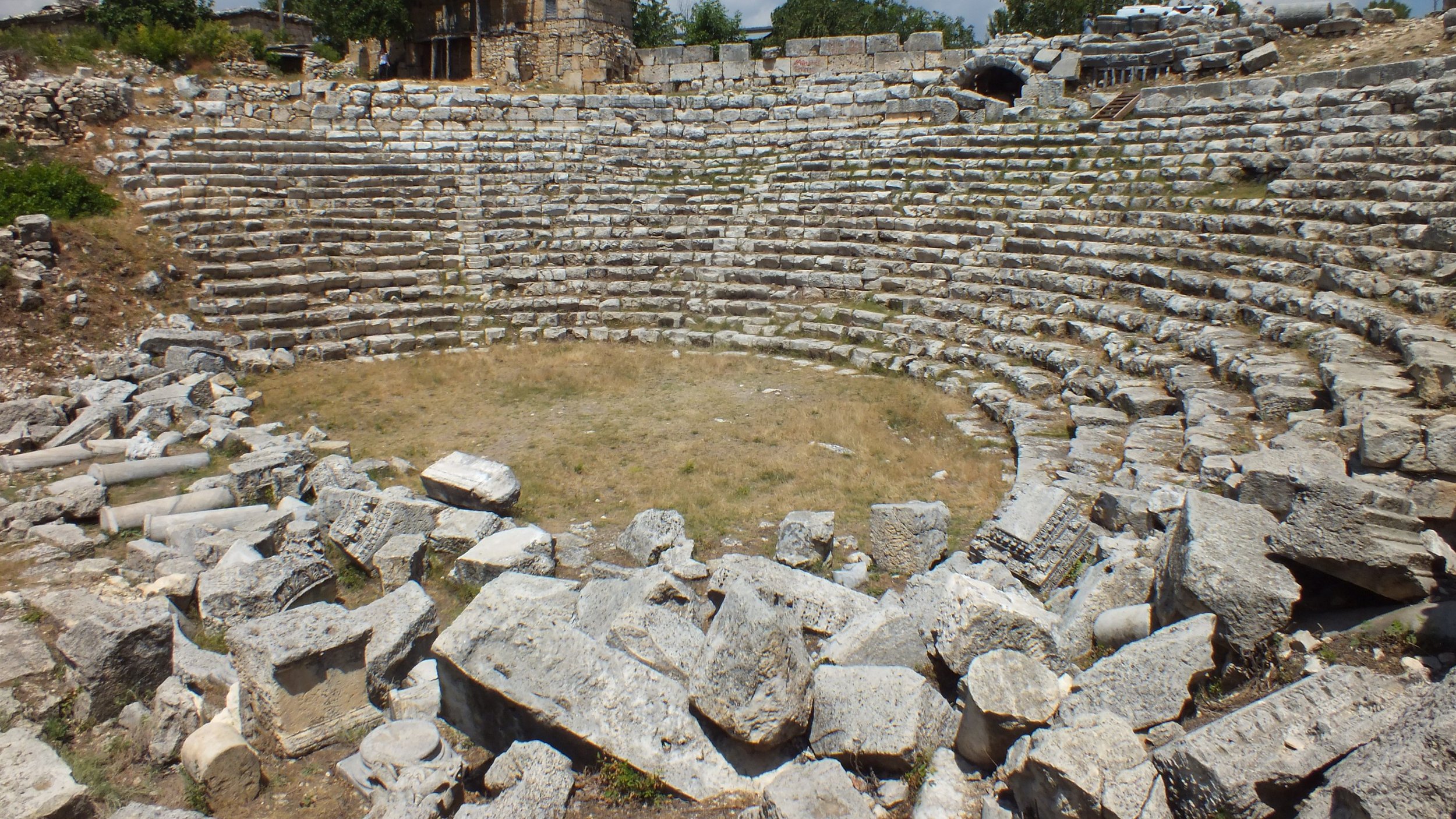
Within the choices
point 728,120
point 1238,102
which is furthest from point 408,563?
point 728,120

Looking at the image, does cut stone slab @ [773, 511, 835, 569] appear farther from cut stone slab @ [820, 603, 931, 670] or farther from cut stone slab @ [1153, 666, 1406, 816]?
cut stone slab @ [1153, 666, 1406, 816]

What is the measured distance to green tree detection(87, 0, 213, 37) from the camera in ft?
79.8

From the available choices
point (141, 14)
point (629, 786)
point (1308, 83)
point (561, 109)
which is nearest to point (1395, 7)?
point (1308, 83)

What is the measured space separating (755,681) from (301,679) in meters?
2.36

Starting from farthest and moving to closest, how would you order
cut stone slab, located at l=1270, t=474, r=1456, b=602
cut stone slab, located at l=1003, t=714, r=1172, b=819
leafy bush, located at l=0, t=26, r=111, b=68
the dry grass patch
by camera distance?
leafy bush, located at l=0, t=26, r=111, b=68 → the dry grass patch → cut stone slab, located at l=1270, t=474, r=1456, b=602 → cut stone slab, located at l=1003, t=714, r=1172, b=819

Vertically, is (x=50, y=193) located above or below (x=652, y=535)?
above

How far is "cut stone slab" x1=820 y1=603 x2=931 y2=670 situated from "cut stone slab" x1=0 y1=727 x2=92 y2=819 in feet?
10.4

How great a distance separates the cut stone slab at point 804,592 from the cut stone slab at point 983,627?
67 centimetres

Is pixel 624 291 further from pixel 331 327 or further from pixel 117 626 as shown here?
pixel 117 626

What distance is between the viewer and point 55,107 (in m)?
15.8

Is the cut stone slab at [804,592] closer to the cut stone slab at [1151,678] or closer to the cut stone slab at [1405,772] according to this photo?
the cut stone slab at [1151,678]

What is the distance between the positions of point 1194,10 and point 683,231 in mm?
10728

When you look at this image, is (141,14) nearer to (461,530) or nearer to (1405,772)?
(461,530)

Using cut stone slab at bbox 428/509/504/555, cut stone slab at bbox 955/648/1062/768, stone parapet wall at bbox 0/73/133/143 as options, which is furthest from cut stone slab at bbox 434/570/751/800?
stone parapet wall at bbox 0/73/133/143
